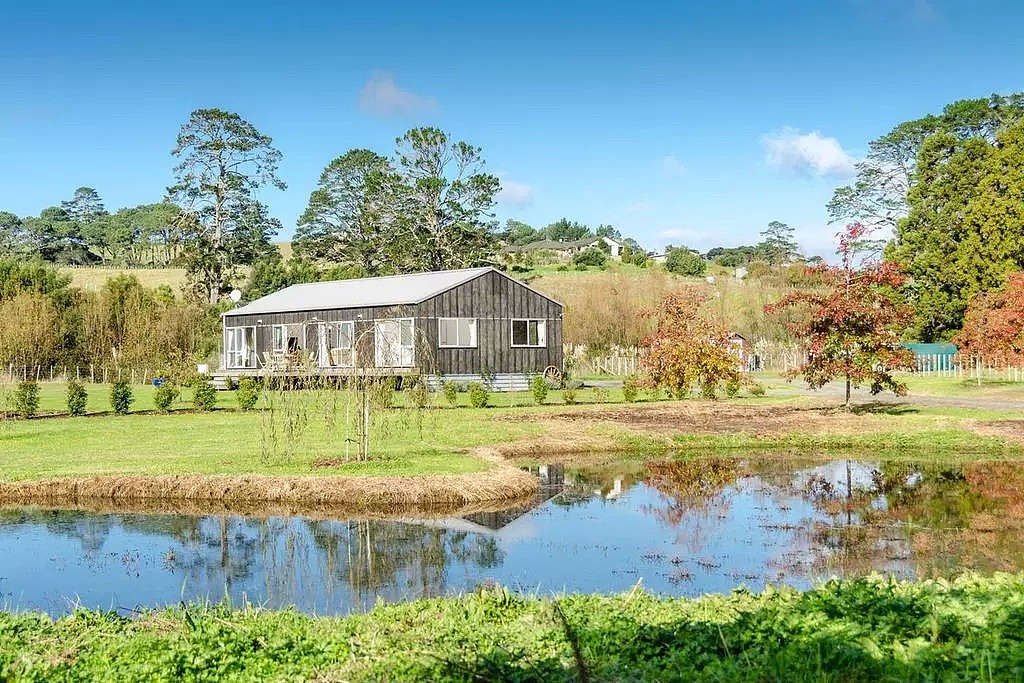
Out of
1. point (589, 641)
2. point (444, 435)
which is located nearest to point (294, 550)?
point (589, 641)

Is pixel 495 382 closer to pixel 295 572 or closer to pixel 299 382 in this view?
pixel 299 382

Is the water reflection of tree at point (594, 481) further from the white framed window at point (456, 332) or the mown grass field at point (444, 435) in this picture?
the white framed window at point (456, 332)

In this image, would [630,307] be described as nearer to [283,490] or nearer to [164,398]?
[164,398]

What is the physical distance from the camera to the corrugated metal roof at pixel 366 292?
41062 millimetres

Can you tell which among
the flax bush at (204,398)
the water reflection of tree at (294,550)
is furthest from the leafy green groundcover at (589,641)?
the flax bush at (204,398)

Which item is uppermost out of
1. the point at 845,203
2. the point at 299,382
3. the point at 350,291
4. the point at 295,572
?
the point at 845,203

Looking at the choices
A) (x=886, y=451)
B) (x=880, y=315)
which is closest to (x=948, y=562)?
(x=886, y=451)

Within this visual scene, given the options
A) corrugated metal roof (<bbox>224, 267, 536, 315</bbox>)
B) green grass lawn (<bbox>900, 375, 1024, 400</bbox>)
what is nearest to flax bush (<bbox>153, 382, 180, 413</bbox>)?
corrugated metal roof (<bbox>224, 267, 536, 315</bbox>)

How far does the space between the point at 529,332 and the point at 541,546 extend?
30.1 metres

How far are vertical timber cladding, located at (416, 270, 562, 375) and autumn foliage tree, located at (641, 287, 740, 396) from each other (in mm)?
11529

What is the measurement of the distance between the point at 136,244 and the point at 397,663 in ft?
386

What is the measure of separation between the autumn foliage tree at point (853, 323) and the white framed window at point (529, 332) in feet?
54.4

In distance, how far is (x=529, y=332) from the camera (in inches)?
1679

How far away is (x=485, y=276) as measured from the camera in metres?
41.7
